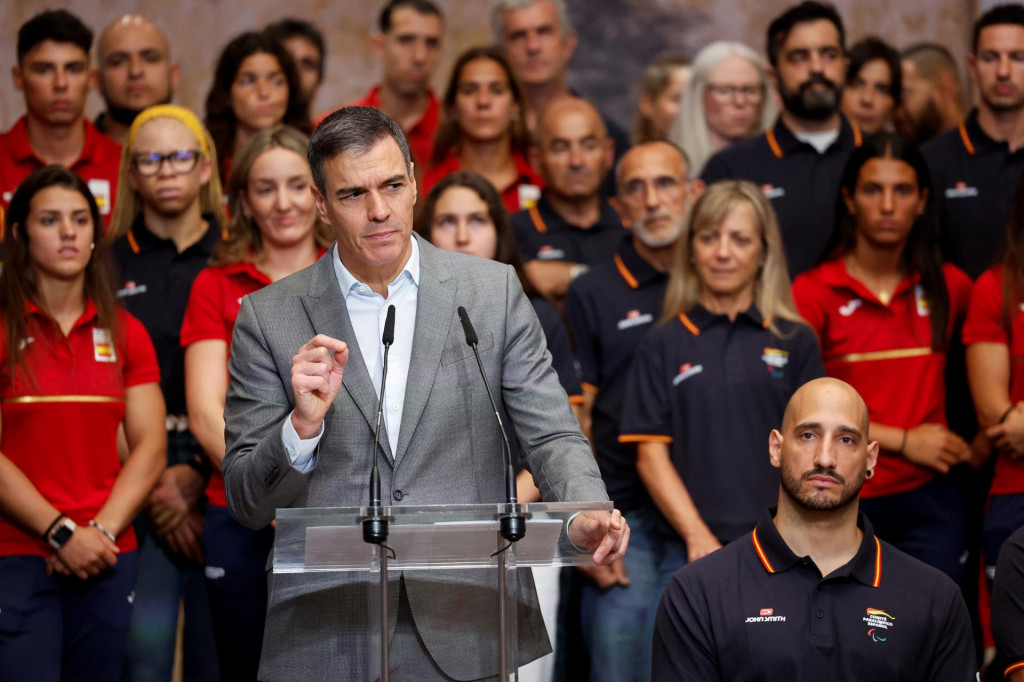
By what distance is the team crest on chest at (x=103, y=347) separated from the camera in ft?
14.3

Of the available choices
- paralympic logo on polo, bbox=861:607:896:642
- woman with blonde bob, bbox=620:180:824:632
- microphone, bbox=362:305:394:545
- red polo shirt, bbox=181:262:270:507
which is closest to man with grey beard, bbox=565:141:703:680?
woman with blonde bob, bbox=620:180:824:632

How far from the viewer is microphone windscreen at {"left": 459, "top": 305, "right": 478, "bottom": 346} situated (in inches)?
106

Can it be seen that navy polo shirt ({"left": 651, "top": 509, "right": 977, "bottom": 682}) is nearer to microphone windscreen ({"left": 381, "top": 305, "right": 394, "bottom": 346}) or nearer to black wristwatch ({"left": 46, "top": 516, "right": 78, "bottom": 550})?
microphone windscreen ({"left": 381, "top": 305, "right": 394, "bottom": 346})

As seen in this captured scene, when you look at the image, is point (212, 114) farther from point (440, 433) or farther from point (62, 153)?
point (440, 433)

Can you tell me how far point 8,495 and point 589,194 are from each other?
250 cm

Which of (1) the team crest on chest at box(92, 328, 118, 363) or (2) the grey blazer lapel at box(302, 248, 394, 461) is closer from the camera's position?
(2) the grey blazer lapel at box(302, 248, 394, 461)

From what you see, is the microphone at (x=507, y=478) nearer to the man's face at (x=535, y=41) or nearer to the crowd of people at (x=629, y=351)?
the crowd of people at (x=629, y=351)

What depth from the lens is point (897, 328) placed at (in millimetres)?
4812

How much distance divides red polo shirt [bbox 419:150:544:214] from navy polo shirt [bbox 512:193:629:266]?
0.46ft

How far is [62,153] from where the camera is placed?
18.2 feet

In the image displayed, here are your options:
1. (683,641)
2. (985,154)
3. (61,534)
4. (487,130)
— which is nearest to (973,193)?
(985,154)

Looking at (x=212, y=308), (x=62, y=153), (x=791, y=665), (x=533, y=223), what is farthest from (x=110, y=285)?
(x=791, y=665)

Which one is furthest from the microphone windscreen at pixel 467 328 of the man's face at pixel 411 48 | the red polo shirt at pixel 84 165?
the man's face at pixel 411 48

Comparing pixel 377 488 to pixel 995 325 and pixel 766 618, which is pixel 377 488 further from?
pixel 995 325
